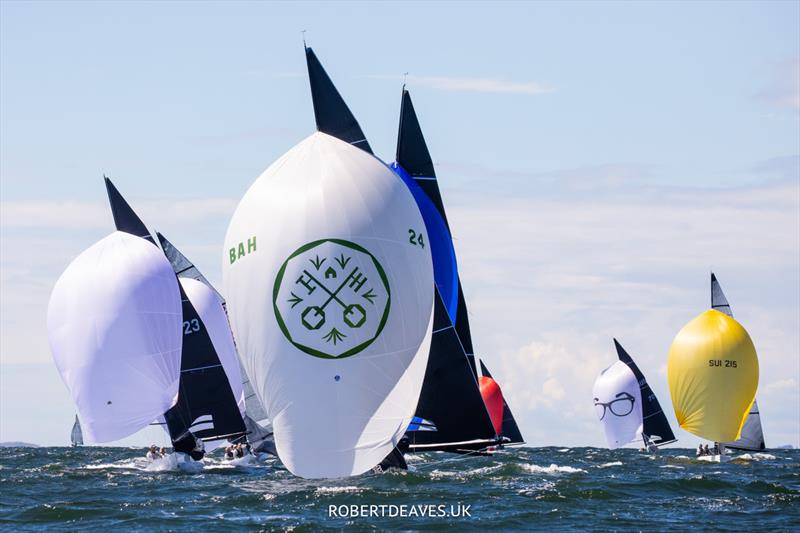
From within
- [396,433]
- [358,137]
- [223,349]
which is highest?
[358,137]

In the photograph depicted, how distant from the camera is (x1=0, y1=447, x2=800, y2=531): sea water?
29.4 m

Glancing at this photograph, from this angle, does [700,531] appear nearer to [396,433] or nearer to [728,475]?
[396,433]

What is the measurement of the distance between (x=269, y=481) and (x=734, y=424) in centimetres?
2155

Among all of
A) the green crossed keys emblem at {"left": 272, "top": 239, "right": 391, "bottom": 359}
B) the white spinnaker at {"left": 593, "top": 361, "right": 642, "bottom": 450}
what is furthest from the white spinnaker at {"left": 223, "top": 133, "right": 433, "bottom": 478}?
the white spinnaker at {"left": 593, "top": 361, "right": 642, "bottom": 450}

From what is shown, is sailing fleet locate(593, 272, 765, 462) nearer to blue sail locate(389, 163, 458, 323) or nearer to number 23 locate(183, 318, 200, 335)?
blue sail locate(389, 163, 458, 323)

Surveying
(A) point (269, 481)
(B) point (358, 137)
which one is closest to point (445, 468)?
(A) point (269, 481)

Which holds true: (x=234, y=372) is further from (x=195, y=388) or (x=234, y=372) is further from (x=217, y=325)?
(x=195, y=388)

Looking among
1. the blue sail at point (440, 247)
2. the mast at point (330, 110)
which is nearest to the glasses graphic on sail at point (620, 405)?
Result: the blue sail at point (440, 247)

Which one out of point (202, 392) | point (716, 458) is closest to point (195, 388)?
point (202, 392)

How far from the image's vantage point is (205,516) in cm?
3045

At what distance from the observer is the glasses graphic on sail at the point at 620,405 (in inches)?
2709

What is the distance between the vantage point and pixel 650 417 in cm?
6912

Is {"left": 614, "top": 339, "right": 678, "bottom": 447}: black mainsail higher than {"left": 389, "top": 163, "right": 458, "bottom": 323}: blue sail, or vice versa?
{"left": 389, "top": 163, "right": 458, "bottom": 323}: blue sail

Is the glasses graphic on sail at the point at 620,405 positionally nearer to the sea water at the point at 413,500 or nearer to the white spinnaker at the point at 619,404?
the white spinnaker at the point at 619,404
